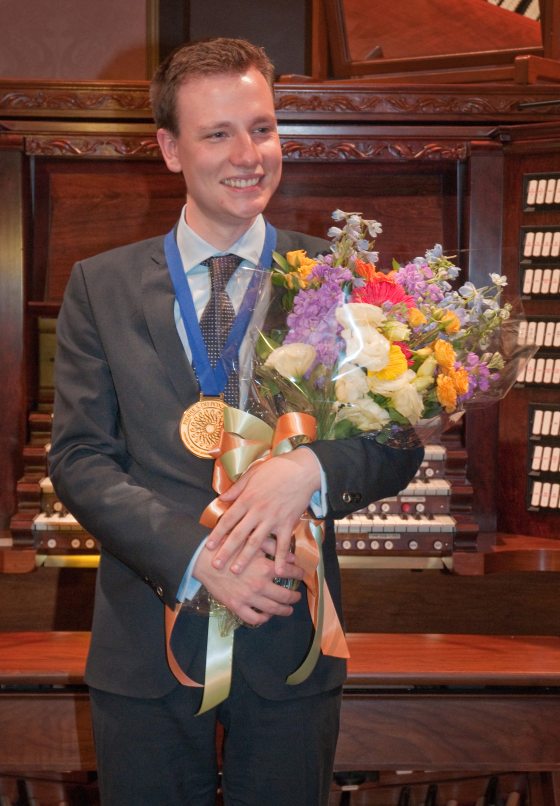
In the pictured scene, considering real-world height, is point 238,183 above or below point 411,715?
above

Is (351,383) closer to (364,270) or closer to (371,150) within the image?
(364,270)

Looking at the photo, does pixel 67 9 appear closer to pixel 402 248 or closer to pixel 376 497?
pixel 402 248

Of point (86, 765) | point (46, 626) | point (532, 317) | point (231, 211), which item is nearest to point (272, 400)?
point (231, 211)

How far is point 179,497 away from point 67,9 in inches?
153

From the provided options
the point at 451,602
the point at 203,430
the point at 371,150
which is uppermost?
the point at 371,150

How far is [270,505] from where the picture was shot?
1.64 meters

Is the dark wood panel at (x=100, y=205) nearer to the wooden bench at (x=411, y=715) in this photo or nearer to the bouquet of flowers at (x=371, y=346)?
the wooden bench at (x=411, y=715)

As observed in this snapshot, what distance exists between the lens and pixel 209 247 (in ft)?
6.40

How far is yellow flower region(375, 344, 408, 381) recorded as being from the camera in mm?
1607

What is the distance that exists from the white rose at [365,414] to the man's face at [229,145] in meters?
0.45

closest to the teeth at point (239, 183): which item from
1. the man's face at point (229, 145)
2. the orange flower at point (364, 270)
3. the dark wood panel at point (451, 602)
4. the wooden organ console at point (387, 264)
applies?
the man's face at point (229, 145)

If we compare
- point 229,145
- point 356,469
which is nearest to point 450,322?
point 356,469

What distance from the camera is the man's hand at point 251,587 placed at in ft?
5.44

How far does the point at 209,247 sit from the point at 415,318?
1.52 feet
